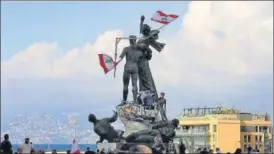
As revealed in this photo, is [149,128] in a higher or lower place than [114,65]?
lower

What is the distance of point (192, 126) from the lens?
292 ft

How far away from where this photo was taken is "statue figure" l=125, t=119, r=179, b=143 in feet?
129

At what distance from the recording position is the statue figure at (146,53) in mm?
43125

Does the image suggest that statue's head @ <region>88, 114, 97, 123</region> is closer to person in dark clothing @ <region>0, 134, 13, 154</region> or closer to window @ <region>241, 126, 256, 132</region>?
person in dark clothing @ <region>0, 134, 13, 154</region>

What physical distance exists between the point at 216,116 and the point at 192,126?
439 cm

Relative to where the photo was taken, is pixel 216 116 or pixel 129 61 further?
pixel 216 116

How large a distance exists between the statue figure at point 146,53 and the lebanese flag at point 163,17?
2.35 ft

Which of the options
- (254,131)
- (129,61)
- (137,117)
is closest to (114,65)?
(129,61)

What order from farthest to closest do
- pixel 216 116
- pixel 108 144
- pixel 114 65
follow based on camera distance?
pixel 216 116
pixel 114 65
pixel 108 144

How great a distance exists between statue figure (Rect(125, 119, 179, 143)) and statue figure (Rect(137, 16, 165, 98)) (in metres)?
2.28

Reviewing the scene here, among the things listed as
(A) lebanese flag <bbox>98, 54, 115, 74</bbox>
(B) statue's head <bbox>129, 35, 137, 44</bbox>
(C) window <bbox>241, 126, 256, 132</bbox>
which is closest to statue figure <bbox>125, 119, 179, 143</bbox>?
(A) lebanese flag <bbox>98, 54, 115, 74</bbox>

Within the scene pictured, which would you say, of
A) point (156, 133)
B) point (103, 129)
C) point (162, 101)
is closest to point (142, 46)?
point (162, 101)

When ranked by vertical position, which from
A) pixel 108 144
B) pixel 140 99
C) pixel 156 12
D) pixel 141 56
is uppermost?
pixel 156 12

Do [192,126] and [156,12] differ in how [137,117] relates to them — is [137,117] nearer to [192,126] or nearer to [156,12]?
[156,12]
